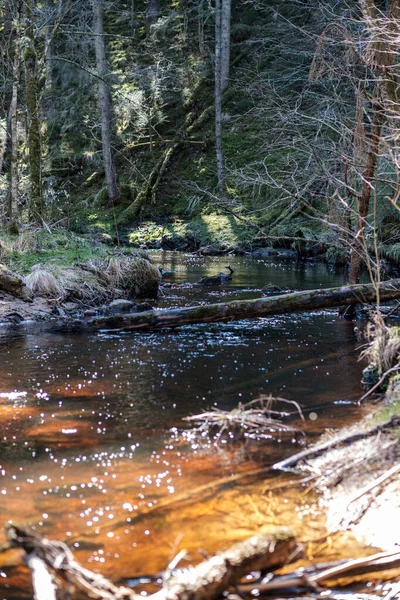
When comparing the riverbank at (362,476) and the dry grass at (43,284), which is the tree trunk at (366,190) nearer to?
the riverbank at (362,476)

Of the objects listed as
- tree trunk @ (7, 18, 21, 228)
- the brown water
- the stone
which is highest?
tree trunk @ (7, 18, 21, 228)

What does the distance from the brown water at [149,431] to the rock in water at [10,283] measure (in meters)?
1.19

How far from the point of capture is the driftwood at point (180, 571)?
95.8 inches

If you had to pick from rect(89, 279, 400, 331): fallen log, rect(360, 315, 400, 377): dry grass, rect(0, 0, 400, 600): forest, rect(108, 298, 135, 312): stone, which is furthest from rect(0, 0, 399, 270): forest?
rect(360, 315, 400, 377): dry grass

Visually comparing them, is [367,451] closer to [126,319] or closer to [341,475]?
[341,475]

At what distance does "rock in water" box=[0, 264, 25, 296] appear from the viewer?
10961mm

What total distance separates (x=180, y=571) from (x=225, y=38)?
30086mm

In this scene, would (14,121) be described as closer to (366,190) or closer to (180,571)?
(366,190)

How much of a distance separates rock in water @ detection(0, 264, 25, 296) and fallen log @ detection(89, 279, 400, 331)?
2390mm

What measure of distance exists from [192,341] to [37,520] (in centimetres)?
556

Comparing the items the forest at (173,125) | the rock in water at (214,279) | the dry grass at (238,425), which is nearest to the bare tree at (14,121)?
the forest at (173,125)

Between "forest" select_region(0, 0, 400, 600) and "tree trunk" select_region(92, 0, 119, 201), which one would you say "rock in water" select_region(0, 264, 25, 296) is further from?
"tree trunk" select_region(92, 0, 119, 201)

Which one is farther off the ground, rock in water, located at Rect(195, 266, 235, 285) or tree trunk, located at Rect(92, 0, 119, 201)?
tree trunk, located at Rect(92, 0, 119, 201)

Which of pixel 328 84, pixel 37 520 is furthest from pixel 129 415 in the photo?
pixel 328 84
